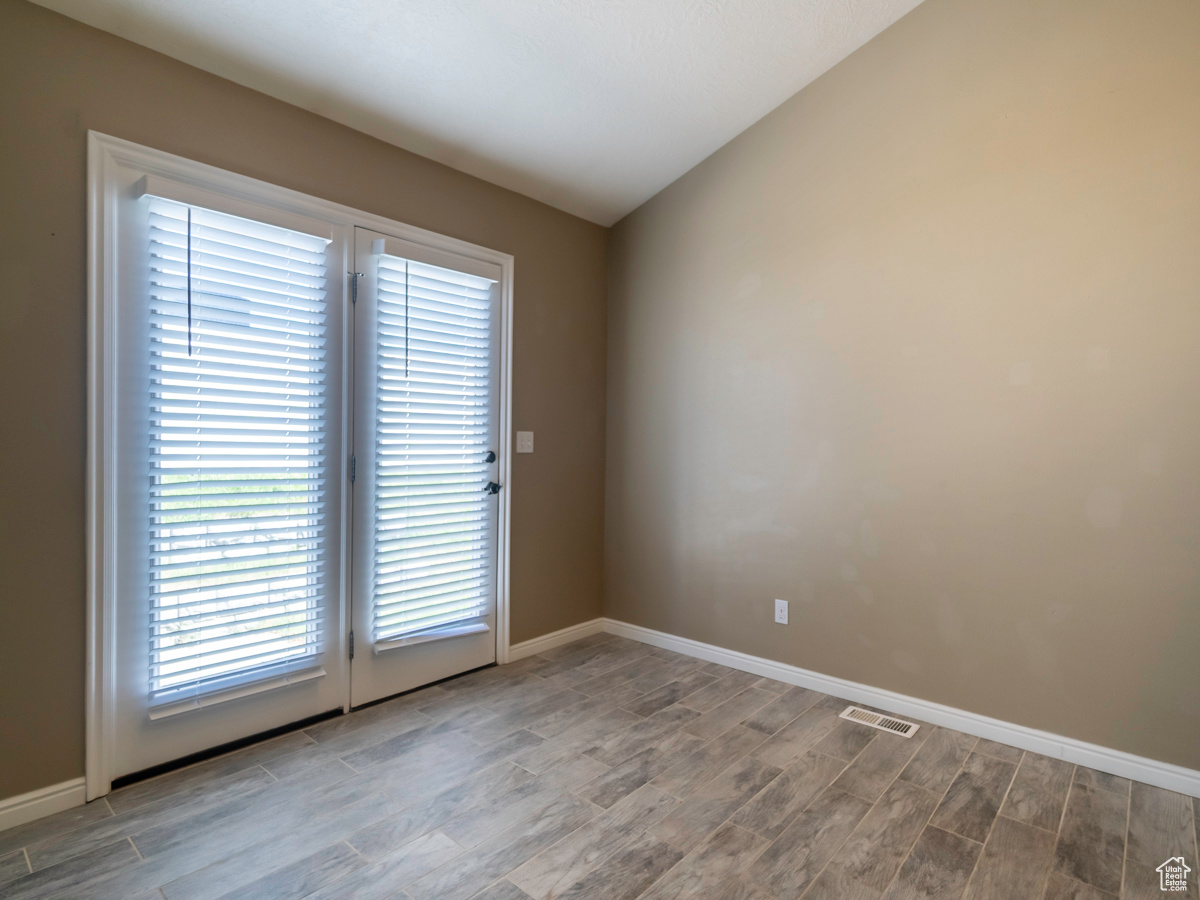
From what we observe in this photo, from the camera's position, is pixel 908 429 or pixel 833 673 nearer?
pixel 908 429

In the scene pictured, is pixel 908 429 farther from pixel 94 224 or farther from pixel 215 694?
pixel 94 224

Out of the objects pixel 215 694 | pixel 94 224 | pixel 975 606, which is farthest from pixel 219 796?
pixel 975 606

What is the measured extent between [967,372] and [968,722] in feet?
4.79

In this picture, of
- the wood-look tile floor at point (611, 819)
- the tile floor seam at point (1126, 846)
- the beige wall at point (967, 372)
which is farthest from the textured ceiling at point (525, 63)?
the tile floor seam at point (1126, 846)

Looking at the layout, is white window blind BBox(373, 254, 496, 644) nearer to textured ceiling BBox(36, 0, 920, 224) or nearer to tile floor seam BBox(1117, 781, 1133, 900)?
textured ceiling BBox(36, 0, 920, 224)

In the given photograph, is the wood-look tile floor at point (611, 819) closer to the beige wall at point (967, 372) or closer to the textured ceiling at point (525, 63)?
the beige wall at point (967, 372)

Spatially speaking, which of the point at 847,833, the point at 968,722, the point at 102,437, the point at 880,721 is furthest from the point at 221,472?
the point at 968,722

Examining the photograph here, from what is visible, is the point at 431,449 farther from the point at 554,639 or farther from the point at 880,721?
A: the point at 880,721

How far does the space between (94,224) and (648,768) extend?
8.77 ft

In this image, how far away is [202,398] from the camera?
89.8 inches

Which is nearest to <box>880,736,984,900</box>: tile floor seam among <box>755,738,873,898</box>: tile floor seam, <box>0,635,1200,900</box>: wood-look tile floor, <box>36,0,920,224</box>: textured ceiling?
<box>0,635,1200,900</box>: wood-look tile floor

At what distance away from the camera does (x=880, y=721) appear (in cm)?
272

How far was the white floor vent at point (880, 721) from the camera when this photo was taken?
8.63 ft

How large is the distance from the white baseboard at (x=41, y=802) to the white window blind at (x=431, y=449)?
3.58 feet
